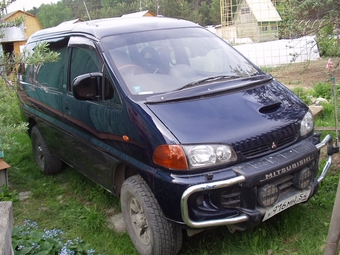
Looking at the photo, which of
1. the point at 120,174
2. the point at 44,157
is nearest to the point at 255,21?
the point at 44,157

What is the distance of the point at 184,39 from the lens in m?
3.99

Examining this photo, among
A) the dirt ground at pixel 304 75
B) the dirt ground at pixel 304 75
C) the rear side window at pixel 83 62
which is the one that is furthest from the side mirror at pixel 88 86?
the dirt ground at pixel 304 75

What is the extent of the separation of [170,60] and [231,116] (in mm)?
1023

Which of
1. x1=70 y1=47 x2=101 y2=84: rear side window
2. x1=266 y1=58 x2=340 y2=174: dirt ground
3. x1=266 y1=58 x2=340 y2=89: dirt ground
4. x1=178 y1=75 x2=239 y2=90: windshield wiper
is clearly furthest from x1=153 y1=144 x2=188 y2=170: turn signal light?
x1=266 y1=58 x2=340 y2=89: dirt ground

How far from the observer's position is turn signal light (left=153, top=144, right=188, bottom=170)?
2.71 metres

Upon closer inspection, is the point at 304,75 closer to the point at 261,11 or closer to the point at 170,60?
the point at 170,60

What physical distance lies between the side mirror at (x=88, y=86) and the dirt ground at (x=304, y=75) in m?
6.48

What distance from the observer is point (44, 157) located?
17.4 ft

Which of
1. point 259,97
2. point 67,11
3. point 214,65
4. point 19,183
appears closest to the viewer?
point 259,97

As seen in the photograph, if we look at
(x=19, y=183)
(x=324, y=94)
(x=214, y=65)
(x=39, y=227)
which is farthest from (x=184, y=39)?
(x=324, y=94)

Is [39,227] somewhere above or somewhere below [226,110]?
below

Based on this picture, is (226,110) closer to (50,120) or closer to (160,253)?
(160,253)

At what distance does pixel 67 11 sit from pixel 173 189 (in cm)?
6909

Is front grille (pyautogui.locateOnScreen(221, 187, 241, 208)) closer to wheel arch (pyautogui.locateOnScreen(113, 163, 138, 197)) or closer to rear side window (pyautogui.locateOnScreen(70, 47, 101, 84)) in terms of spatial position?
wheel arch (pyautogui.locateOnScreen(113, 163, 138, 197))
